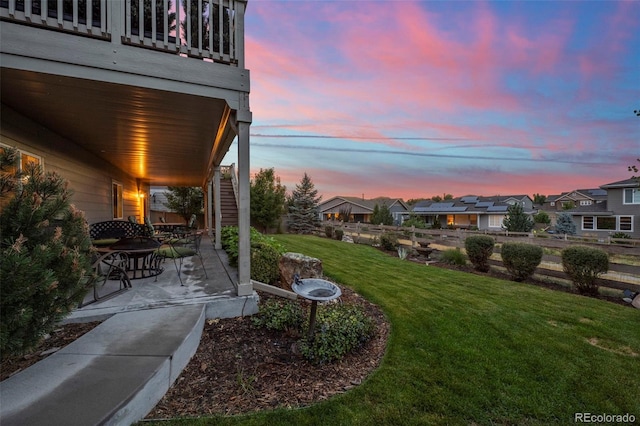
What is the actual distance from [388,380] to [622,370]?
98.6 inches

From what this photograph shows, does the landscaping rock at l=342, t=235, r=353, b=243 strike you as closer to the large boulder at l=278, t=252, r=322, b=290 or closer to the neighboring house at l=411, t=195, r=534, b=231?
the large boulder at l=278, t=252, r=322, b=290

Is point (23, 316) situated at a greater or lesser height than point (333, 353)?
greater

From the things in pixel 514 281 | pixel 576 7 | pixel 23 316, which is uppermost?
pixel 576 7

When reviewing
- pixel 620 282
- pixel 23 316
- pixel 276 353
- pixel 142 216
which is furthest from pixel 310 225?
pixel 23 316

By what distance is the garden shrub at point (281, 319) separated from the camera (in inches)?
137

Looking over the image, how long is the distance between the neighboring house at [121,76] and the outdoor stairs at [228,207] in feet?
23.3

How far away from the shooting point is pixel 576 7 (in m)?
7.18

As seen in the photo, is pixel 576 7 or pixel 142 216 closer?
pixel 576 7

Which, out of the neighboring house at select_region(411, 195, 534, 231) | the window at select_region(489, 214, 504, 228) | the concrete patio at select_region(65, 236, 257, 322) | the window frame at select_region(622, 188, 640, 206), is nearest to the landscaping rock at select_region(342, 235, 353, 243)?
the concrete patio at select_region(65, 236, 257, 322)

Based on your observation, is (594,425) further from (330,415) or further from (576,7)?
(576,7)

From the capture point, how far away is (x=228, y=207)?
12.6m

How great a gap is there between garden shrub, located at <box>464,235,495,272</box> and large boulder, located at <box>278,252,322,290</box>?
18.1ft

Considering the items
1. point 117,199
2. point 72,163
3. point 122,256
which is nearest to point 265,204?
point 117,199

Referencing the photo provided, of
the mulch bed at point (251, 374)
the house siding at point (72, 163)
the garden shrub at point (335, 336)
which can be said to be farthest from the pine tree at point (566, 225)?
the house siding at point (72, 163)
